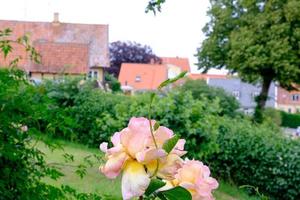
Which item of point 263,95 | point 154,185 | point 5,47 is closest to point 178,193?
point 154,185

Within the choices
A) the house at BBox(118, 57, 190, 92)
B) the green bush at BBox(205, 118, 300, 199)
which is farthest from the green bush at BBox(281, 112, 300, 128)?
the green bush at BBox(205, 118, 300, 199)

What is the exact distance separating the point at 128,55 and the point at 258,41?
18260 millimetres

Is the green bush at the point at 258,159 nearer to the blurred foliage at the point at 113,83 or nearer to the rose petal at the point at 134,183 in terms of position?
the rose petal at the point at 134,183

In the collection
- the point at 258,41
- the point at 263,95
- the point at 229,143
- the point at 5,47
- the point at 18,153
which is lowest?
the point at 263,95

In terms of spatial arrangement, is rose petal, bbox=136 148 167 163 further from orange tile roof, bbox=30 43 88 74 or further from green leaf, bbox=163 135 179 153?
orange tile roof, bbox=30 43 88 74

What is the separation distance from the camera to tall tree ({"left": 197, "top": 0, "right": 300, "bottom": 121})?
2314 cm

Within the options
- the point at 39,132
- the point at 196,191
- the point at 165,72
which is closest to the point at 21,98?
the point at 39,132

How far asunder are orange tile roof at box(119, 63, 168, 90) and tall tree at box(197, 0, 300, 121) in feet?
47.6

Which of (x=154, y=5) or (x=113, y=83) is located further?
(x=113, y=83)

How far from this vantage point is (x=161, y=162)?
0.73 meters

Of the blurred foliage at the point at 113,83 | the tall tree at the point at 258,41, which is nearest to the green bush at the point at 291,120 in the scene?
the tall tree at the point at 258,41

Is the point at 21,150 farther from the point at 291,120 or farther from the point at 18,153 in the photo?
the point at 291,120

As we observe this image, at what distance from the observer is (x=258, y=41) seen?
2380cm

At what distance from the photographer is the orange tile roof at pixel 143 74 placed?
40.6 metres
